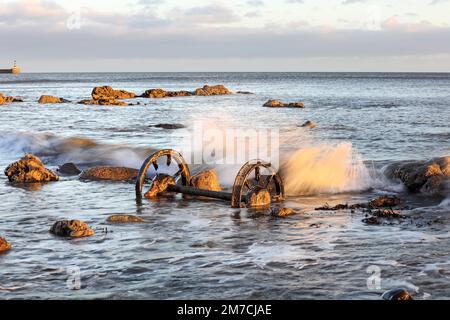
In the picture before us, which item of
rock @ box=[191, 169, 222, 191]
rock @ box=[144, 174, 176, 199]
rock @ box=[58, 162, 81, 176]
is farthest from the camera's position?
rock @ box=[58, 162, 81, 176]

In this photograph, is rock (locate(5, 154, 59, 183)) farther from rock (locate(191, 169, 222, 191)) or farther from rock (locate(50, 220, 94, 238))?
rock (locate(50, 220, 94, 238))

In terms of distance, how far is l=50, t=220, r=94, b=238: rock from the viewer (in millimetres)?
12141

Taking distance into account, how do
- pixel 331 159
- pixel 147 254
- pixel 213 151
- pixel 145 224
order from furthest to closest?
pixel 213 151, pixel 331 159, pixel 145 224, pixel 147 254

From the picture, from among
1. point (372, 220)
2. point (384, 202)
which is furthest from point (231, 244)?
point (384, 202)

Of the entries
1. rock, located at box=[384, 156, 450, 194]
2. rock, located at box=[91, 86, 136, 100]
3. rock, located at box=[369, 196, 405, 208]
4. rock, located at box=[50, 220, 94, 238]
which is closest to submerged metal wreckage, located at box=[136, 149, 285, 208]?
rock, located at box=[369, 196, 405, 208]

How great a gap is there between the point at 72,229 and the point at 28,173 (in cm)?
755

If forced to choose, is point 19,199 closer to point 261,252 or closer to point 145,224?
point 145,224

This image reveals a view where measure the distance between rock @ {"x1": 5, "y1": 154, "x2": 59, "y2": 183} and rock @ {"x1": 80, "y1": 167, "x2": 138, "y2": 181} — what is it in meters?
1.02

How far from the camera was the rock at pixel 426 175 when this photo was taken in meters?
16.7

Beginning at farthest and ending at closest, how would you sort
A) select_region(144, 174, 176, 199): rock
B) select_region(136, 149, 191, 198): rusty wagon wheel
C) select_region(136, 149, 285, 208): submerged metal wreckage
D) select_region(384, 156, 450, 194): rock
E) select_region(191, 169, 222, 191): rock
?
1. select_region(191, 169, 222, 191): rock
2. select_region(384, 156, 450, 194): rock
3. select_region(144, 174, 176, 199): rock
4. select_region(136, 149, 191, 198): rusty wagon wheel
5. select_region(136, 149, 285, 208): submerged metal wreckage
